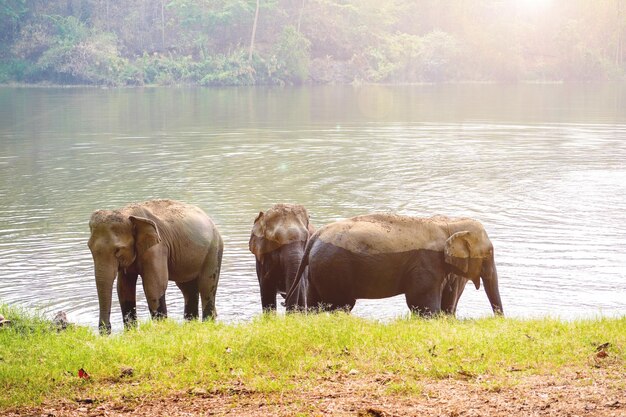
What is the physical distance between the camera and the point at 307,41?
85438mm

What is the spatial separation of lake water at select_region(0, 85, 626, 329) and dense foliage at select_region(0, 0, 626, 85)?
2905cm

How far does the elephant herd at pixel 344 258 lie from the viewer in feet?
31.4

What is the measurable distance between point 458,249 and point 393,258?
2.15 feet

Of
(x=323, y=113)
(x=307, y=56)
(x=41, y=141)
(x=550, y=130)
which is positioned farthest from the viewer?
(x=307, y=56)

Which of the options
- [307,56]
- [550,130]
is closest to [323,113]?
[550,130]

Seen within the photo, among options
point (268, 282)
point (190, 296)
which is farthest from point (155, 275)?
point (268, 282)

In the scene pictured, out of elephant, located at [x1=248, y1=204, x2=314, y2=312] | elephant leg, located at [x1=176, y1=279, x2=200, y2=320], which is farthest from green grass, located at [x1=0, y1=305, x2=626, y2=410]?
elephant leg, located at [x1=176, y1=279, x2=200, y2=320]

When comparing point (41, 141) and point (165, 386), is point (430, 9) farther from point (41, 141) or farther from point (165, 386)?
point (165, 386)

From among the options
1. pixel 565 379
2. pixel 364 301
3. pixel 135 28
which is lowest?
pixel 364 301

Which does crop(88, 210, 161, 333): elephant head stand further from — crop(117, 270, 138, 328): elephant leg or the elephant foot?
the elephant foot

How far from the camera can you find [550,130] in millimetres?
39812

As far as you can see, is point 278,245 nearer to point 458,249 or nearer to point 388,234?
point 388,234

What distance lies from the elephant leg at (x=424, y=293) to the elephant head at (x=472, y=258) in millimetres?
244

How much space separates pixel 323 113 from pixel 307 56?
122 feet
